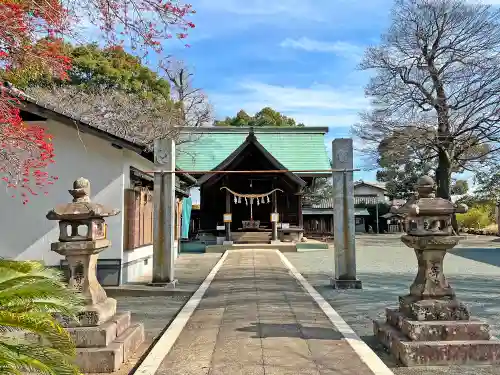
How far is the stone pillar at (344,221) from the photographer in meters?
10.6

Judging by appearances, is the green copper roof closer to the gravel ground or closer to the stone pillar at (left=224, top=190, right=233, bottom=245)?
the stone pillar at (left=224, top=190, right=233, bottom=245)

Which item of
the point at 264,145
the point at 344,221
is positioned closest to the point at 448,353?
the point at 344,221

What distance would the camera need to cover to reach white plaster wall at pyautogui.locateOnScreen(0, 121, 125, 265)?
10.4 meters

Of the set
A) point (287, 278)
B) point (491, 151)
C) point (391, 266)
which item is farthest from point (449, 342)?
point (491, 151)

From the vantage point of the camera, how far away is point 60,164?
34.7 feet

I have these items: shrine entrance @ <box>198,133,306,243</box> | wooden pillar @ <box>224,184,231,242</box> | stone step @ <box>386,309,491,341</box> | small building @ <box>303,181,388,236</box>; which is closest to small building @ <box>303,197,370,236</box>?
small building @ <box>303,181,388,236</box>

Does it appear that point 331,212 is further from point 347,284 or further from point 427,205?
point 427,205

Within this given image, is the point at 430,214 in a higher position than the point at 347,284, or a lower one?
higher

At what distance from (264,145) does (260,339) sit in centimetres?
2454

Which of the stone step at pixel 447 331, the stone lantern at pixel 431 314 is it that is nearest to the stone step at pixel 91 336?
the stone lantern at pixel 431 314

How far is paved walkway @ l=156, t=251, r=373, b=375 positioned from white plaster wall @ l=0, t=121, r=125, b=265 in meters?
3.49

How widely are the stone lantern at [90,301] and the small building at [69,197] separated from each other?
4517 mm

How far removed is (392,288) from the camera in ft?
36.0

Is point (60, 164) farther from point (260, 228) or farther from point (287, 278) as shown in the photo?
point (260, 228)
